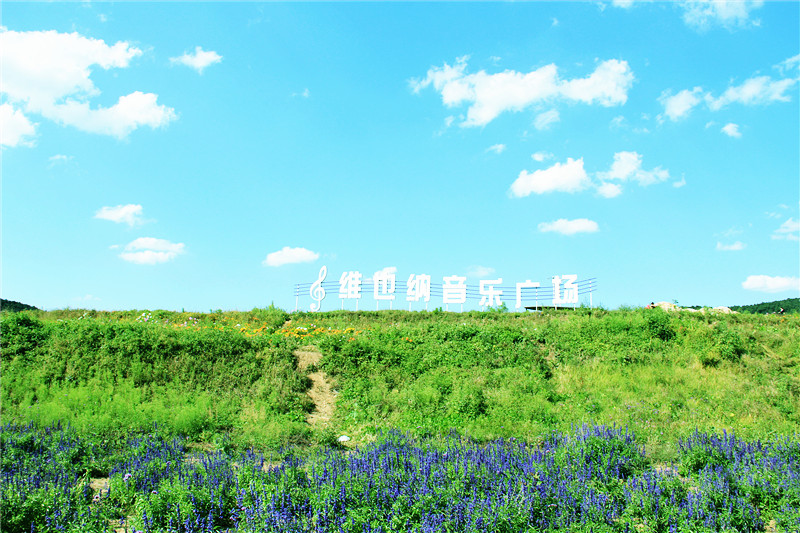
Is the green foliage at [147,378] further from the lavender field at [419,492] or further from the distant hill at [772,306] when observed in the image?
the distant hill at [772,306]

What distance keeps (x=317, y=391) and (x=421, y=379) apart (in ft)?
9.69

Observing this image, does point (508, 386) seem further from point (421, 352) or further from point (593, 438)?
point (593, 438)

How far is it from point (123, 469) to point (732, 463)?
31.0ft

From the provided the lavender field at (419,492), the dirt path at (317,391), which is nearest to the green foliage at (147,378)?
the dirt path at (317,391)

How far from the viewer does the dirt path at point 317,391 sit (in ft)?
43.3

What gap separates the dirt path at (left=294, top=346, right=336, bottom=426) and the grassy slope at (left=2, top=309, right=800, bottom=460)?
0.87ft

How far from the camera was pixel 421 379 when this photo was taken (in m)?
14.5

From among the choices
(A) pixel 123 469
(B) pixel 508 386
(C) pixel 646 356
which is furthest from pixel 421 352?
(A) pixel 123 469

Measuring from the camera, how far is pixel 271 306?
87.1 feet

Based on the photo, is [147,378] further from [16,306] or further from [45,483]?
[16,306]

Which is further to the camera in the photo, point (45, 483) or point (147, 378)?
point (147, 378)

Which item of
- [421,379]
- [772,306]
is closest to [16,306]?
[421,379]

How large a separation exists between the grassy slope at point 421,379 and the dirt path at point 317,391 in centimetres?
26

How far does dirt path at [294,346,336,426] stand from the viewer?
13.2 meters
